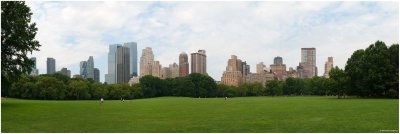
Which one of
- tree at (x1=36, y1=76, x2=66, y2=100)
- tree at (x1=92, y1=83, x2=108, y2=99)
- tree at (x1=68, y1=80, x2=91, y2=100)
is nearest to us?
tree at (x1=36, y1=76, x2=66, y2=100)

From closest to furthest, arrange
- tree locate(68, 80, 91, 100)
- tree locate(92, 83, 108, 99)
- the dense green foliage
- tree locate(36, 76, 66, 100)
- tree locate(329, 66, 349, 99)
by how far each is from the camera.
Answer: the dense green foliage → tree locate(329, 66, 349, 99) → tree locate(36, 76, 66, 100) → tree locate(68, 80, 91, 100) → tree locate(92, 83, 108, 99)

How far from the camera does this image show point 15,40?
4662 cm

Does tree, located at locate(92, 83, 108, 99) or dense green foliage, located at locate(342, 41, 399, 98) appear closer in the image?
dense green foliage, located at locate(342, 41, 399, 98)

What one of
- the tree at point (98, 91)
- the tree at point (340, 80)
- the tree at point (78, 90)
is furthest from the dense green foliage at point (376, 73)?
the tree at point (98, 91)

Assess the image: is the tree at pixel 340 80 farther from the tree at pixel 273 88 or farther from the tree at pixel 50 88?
the tree at pixel 50 88

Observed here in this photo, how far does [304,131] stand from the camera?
22094mm

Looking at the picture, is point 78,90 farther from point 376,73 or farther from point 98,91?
point 376,73

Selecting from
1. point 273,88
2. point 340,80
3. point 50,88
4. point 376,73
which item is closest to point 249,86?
point 273,88

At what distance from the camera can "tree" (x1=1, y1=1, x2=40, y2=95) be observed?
4606cm

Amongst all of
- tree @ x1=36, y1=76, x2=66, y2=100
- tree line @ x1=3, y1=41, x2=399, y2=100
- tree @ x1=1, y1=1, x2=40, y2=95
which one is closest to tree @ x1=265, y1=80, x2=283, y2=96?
tree line @ x1=3, y1=41, x2=399, y2=100

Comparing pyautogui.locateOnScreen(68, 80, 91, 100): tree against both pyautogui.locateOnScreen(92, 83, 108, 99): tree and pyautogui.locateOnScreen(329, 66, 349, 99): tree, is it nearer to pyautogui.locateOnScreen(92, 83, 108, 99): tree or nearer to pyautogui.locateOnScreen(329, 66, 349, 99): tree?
pyautogui.locateOnScreen(92, 83, 108, 99): tree

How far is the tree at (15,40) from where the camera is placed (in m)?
46.1

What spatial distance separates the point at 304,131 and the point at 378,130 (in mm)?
3364

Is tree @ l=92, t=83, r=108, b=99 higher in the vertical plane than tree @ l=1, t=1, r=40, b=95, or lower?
lower
